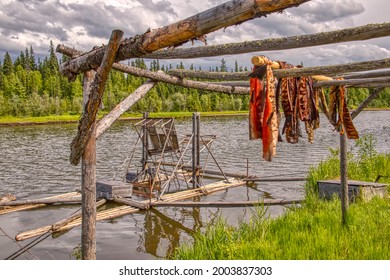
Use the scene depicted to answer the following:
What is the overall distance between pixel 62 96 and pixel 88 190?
98.3m

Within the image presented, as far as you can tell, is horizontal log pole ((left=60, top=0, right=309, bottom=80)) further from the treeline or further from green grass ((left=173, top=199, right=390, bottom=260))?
the treeline

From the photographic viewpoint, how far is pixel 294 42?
3885mm

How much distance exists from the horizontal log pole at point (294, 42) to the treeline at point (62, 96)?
70694 mm

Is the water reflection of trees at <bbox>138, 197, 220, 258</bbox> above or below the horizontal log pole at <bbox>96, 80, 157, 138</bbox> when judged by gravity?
below

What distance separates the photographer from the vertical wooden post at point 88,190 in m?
6.11

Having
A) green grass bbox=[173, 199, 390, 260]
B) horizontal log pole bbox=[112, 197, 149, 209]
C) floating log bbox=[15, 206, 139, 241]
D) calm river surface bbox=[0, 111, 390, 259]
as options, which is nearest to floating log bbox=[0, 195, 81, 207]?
calm river surface bbox=[0, 111, 390, 259]

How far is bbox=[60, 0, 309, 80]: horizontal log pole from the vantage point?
3.13m

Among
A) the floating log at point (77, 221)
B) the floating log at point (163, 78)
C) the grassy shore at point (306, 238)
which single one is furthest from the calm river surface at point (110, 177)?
the floating log at point (163, 78)

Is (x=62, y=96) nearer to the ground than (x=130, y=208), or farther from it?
farther from it

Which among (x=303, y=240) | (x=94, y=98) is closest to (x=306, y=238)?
(x=303, y=240)

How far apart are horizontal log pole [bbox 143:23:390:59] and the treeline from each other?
70694 mm

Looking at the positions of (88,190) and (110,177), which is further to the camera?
(110,177)

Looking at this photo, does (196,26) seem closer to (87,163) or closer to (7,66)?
(87,163)
